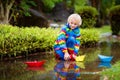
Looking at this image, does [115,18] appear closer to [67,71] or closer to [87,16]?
[87,16]

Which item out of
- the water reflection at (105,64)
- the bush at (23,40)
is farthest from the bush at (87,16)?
the water reflection at (105,64)

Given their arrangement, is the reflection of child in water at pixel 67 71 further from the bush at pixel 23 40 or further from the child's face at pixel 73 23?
the bush at pixel 23 40

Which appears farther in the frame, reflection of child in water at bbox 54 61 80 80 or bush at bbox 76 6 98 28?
bush at bbox 76 6 98 28

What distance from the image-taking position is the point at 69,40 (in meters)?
11.5

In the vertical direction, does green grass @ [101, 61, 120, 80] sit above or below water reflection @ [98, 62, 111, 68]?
above

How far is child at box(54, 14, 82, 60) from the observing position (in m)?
11.3

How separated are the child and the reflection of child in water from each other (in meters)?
Answer: 0.38

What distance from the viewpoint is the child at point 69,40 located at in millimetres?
11273

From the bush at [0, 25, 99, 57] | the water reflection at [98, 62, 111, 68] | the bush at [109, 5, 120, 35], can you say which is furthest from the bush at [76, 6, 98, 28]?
the water reflection at [98, 62, 111, 68]

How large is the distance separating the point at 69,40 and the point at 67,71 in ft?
6.90

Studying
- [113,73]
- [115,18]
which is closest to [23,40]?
[113,73]

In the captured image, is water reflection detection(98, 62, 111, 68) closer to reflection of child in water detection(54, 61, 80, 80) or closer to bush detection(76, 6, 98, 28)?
reflection of child in water detection(54, 61, 80, 80)

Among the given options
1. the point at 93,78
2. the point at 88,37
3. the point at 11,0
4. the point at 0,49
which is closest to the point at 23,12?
the point at 11,0

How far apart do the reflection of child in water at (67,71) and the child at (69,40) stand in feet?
1.23
